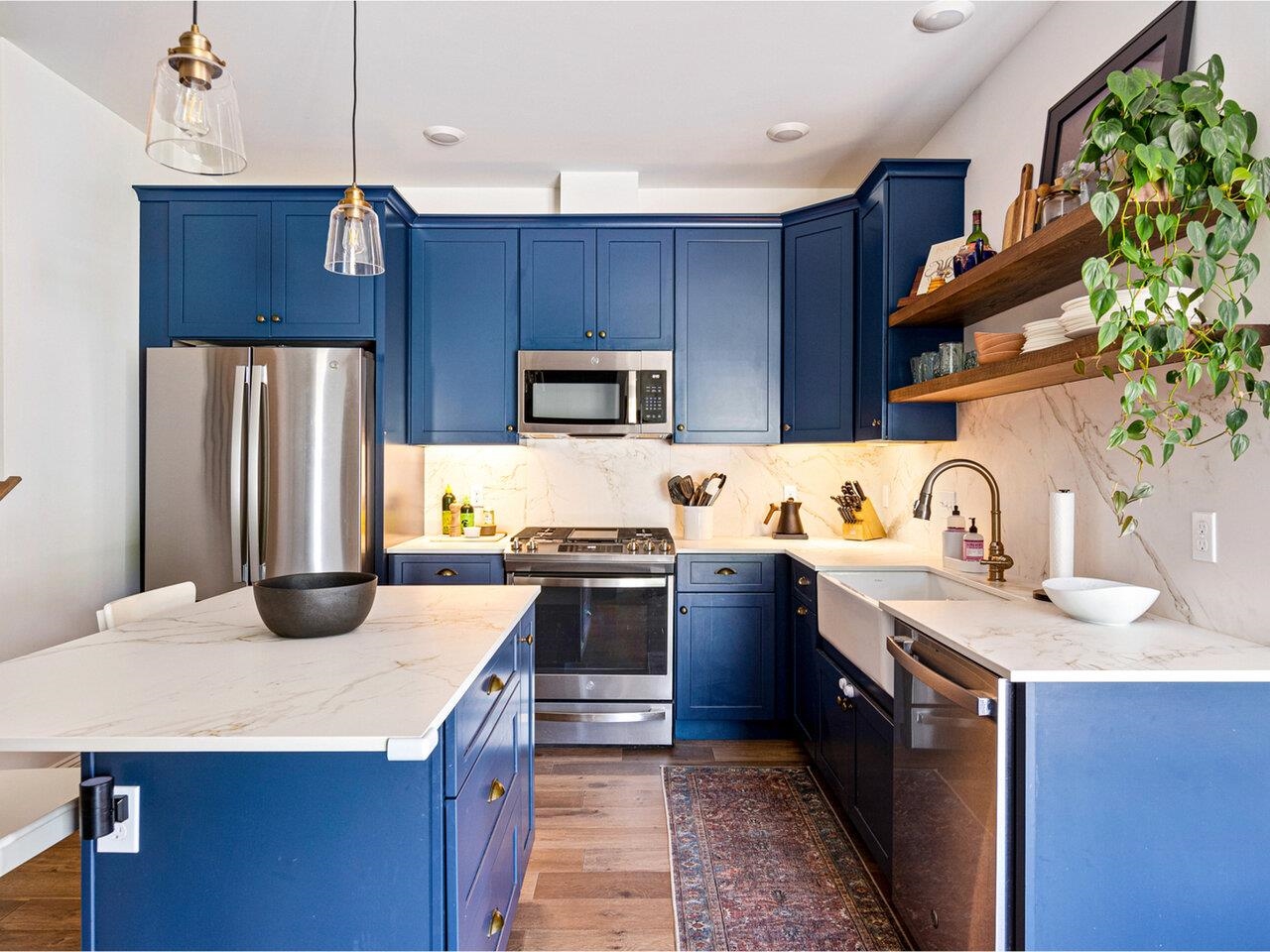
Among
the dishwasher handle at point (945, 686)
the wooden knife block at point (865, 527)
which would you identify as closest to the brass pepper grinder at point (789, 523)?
the wooden knife block at point (865, 527)

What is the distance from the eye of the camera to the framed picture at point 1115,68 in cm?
163

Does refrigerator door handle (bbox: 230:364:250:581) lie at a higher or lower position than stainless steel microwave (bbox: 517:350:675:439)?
lower

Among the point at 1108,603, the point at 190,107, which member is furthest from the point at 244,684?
the point at 1108,603

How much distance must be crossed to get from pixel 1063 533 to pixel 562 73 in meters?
2.30

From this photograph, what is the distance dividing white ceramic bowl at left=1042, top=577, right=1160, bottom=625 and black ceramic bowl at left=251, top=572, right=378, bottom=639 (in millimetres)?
1647

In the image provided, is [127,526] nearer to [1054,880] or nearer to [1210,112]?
[1054,880]

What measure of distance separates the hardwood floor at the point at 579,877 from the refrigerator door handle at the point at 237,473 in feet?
3.57

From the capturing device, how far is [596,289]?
343cm

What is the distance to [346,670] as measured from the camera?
124cm

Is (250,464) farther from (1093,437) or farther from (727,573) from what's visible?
(1093,437)

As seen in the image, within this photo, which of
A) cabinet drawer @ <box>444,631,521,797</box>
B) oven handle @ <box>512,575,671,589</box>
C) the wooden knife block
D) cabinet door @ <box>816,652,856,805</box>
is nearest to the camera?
cabinet drawer @ <box>444,631,521,797</box>

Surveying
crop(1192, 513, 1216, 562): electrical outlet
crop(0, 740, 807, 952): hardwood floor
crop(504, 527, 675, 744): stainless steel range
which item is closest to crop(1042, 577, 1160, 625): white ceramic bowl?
crop(1192, 513, 1216, 562): electrical outlet

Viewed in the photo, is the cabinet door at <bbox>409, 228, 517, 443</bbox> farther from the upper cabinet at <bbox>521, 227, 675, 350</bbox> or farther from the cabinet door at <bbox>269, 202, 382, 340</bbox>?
the cabinet door at <bbox>269, 202, 382, 340</bbox>

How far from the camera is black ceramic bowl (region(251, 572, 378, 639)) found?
4.64ft
